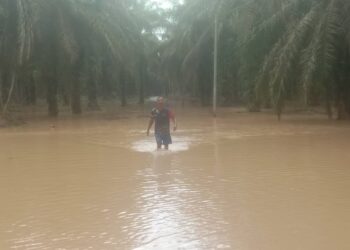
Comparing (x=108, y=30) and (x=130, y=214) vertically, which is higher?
(x=108, y=30)

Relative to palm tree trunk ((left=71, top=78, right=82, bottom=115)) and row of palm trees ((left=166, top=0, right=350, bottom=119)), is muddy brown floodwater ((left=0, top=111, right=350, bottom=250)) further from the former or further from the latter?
palm tree trunk ((left=71, top=78, right=82, bottom=115))

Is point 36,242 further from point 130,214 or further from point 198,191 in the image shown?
point 198,191

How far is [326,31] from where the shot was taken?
1864 centimetres

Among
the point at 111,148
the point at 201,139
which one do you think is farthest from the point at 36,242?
the point at 201,139

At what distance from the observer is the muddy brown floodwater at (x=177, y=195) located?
5629 millimetres

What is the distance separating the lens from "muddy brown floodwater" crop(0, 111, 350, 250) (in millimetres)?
5629

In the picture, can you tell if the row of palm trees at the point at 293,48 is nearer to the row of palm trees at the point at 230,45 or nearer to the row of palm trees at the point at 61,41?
the row of palm trees at the point at 230,45

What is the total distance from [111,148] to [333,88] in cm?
1132

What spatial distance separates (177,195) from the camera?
776 centimetres

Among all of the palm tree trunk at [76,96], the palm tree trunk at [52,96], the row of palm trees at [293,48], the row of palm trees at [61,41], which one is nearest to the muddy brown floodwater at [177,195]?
the row of palm trees at [293,48]

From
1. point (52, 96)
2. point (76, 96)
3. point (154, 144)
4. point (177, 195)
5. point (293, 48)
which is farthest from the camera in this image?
point (76, 96)

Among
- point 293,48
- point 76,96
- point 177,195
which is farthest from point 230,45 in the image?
point 177,195

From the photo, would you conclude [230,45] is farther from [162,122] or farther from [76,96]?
[162,122]

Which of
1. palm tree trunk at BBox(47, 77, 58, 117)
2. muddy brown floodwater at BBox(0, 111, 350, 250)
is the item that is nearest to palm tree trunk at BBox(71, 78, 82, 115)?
palm tree trunk at BBox(47, 77, 58, 117)
